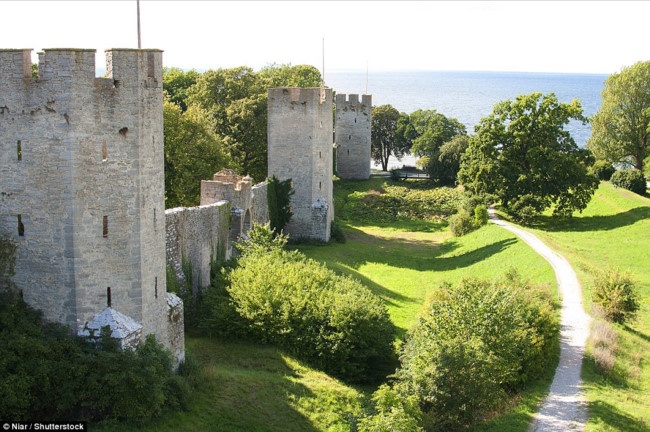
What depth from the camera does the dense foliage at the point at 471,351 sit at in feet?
53.5

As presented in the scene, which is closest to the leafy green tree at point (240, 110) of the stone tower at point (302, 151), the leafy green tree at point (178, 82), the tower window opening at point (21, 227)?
the stone tower at point (302, 151)

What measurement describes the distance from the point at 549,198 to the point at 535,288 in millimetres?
19054

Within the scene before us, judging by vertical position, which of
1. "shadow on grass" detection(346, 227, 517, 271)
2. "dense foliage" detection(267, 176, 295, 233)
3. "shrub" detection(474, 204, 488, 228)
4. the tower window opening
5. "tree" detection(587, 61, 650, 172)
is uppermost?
"tree" detection(587, 61, 650, 172)

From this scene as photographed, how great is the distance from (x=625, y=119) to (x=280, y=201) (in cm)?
2807

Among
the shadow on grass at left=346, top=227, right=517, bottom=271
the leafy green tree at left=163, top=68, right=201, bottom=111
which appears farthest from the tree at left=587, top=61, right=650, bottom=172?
the leafy green tree at left=163, top=68, right=201, bottom=111

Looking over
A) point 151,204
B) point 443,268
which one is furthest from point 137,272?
point 443,268

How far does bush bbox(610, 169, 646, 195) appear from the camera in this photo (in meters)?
44.2

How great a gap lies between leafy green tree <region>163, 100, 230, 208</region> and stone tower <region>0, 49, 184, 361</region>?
17486 millimetres

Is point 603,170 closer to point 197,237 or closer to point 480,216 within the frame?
point 480,216

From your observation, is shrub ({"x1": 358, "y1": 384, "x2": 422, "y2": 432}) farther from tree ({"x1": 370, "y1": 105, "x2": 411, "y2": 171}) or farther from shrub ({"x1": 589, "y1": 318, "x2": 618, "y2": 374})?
tree ({"x1": 370, "y1": 105, "x2": 411, "y2": 171})

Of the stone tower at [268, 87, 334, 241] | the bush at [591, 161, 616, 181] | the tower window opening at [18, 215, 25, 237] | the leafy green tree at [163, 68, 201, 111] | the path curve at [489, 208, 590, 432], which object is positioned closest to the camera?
the tower window opening at [18, 215, 25, 237]

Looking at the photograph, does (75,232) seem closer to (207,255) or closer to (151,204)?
(151,204)

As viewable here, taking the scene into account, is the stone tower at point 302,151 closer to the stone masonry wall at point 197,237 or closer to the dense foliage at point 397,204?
the dense foliage at point 397,204

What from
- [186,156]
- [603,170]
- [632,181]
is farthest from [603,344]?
[603,170]
